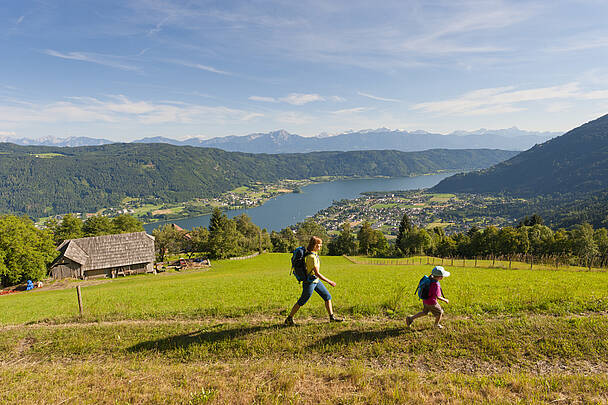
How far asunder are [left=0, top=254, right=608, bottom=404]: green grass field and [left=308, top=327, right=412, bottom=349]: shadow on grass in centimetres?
5

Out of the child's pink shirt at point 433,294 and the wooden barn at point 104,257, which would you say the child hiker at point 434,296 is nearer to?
the child's pink shirt at point 433,294

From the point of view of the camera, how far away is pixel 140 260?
45.5 metres

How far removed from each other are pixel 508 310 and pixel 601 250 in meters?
66.3

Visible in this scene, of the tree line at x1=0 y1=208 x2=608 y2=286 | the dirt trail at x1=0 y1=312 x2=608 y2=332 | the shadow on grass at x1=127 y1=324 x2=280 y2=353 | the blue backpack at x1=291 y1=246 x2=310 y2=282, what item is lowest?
the tree line at x1=0 y1=208 x2=608 y2=286

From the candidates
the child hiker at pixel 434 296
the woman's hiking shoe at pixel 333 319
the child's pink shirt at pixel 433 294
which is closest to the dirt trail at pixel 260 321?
the woman's hiking shoe at pixel 333 319

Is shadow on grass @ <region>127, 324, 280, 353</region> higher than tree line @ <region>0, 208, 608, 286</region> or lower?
higher

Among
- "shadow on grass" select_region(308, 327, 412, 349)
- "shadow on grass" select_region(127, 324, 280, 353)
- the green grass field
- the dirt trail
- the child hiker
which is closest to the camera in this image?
the green grass field

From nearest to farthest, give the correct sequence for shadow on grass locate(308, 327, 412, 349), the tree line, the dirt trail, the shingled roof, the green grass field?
the green grass field → shadow on grass locate(308, 327, 412, 349) → the dirt trail → the tree line → the shingled roof

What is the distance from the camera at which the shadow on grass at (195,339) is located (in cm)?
805

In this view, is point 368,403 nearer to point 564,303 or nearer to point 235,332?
point 235,332

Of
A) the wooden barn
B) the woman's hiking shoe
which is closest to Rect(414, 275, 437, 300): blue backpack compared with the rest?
the woman's hiking shoe

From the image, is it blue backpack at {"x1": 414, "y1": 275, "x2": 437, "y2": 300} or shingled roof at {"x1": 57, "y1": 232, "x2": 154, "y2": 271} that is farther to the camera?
shingled roof at {"x1": 57, "y1": 232, "x2": 154, "y2": 271}

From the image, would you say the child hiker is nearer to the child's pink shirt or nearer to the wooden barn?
the child's pink shirt

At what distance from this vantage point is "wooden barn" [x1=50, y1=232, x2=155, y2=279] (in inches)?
1676
